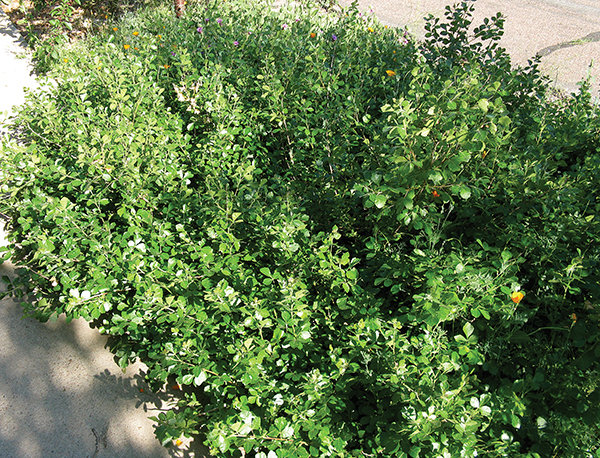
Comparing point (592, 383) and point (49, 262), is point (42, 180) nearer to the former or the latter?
point (49, 262)

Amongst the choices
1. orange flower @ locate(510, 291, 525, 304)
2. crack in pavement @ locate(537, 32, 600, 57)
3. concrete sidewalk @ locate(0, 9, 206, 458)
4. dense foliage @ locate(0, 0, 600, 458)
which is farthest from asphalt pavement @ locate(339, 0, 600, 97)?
concrete sidewalk @ locate(0, 9, 206, 458)

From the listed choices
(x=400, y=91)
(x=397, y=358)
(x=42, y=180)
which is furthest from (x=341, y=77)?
(x=397, y=358)

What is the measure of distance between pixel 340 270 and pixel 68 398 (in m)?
1.59

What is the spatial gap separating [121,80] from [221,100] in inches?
36.9

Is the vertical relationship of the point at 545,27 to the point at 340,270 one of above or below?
above

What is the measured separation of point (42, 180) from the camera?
2814 mm

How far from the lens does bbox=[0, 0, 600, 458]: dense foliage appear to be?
169 cm

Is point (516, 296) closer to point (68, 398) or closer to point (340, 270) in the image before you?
point (340, 270)

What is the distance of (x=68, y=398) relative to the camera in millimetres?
2328

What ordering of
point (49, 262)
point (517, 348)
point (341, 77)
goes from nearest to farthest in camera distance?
point (517, 348), point (49, 262), point (341, 77)

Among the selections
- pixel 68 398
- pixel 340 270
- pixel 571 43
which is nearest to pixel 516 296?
pixel 340 270

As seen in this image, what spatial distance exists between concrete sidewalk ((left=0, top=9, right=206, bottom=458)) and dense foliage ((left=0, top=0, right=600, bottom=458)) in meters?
0.14

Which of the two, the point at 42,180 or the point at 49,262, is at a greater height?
the point at 42,180

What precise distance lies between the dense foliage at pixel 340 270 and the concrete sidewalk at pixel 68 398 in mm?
137
